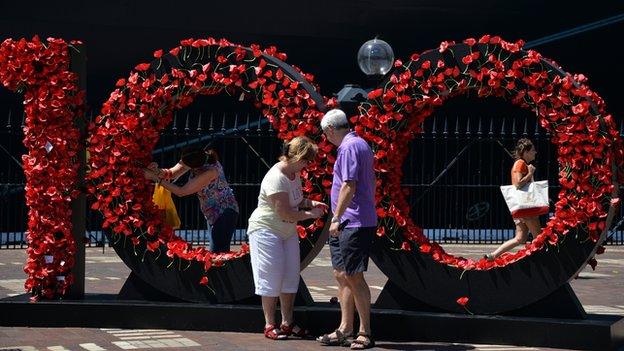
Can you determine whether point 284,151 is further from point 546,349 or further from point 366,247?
point 546,349

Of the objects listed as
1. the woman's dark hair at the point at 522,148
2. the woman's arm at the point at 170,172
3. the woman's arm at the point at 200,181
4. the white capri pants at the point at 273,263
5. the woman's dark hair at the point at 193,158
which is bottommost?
the white capri pants at the point at 273,263

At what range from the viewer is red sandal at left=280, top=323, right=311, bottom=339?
8219 mm

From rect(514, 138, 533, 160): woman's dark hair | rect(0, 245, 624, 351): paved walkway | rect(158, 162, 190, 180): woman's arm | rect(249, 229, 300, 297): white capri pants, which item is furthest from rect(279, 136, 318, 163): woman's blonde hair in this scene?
rect(514, 138, 533, 160): woman's dark hair

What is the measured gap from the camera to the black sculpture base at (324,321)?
25.6 ft

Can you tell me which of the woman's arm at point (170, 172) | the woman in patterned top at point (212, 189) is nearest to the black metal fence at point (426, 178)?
the woman in patterned top at point (212, 189)

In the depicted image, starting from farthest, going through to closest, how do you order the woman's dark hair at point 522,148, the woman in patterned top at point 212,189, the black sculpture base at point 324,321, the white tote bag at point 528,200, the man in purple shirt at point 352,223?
1. the woman's dark hair at point 522,148
2. the white tote bag at point 528,200
3. the woman in patterned top at point 212,189
4. the black sculpture base at point 324,321
5. the man in purple shirt at point 352,223

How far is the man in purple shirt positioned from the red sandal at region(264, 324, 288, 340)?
1.62ft

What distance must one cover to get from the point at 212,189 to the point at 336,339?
2266 millimetres

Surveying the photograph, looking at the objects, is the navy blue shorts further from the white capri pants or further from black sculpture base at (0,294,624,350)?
black sculpture base at (0,294,624,350)

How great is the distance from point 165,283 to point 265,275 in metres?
1.37

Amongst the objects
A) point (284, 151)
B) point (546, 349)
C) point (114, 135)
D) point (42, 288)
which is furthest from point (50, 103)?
point (546, 349)

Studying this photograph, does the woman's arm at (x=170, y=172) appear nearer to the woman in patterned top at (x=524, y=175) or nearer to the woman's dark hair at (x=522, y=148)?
the woman in patterned top at (x=524, y=175)

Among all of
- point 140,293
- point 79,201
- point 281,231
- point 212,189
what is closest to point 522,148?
point 212,189

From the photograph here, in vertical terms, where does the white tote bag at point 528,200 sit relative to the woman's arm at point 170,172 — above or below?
below
